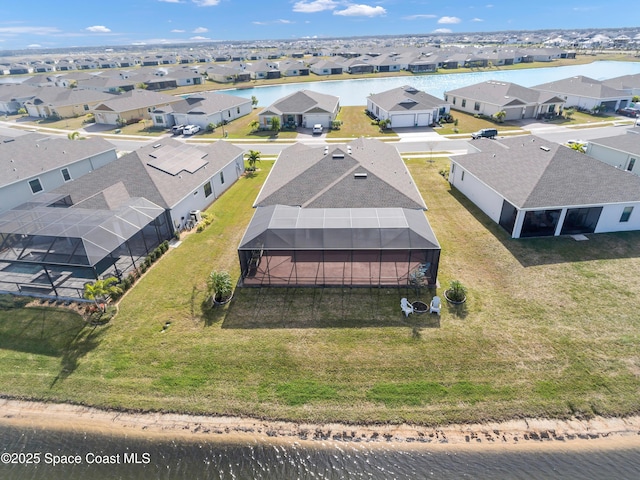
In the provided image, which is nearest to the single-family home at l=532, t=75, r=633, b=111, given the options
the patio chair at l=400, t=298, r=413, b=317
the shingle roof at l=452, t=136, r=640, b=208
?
the shingle roof at l=452, t=136, r=640, b=208

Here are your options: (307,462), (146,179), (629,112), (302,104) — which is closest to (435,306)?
(307,462)

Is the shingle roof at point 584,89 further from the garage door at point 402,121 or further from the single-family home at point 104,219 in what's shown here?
the single-family home at point 104,219

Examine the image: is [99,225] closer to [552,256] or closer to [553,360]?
[553,360]

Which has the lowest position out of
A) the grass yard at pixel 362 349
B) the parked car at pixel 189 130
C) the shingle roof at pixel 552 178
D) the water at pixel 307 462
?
the water at pixel 307 462

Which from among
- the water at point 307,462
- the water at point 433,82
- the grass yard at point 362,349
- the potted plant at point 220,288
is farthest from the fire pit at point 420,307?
the water at point 433,82

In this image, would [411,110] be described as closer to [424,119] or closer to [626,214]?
[424,119]
